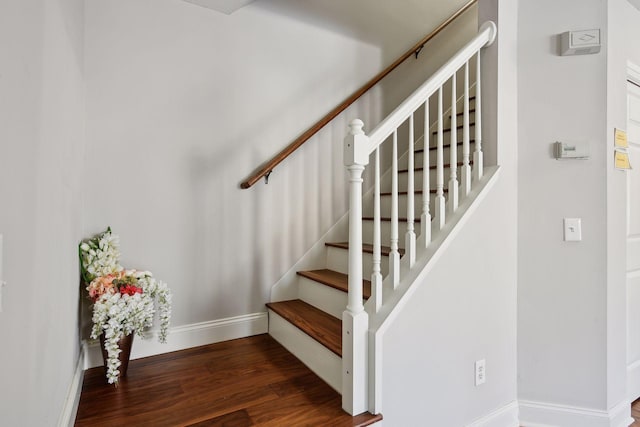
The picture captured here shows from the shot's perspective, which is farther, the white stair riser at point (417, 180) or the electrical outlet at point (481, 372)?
the white stair riser at point (417, 180)

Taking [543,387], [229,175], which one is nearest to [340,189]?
[229,175]

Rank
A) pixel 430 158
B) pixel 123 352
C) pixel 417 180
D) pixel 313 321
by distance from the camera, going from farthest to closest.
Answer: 1. pixel 430 158
2. pixel 417 180
3. pixel 313 321
4. pixel 123 352

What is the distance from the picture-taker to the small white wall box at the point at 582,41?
1697 millimetres

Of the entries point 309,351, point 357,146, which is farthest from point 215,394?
point 357,146

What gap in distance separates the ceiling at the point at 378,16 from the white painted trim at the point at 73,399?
2297 millimetres

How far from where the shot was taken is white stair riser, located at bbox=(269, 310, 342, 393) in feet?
5.01

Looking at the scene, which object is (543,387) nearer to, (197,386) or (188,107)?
(197,386)

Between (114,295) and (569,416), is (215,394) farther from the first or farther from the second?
(569,416)

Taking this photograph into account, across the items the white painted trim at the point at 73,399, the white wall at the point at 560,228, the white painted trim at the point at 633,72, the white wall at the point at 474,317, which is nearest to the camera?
the white painted trim at the point at 73,399

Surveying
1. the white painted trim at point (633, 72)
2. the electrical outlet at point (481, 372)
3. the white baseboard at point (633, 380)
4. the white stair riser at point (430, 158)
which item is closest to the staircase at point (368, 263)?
the white stair riser at point (430, 158)

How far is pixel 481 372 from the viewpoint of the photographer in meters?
1.67

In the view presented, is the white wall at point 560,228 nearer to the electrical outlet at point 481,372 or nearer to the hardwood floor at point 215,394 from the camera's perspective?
the electrical outlet at point 481,372

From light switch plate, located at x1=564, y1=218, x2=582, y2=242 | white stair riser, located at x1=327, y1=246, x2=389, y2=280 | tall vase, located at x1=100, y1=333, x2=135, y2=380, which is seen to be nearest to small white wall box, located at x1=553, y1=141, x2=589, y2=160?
light switch plate, located at x1=564, y1=218, x2=582, y2=242

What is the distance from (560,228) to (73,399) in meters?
2.35
